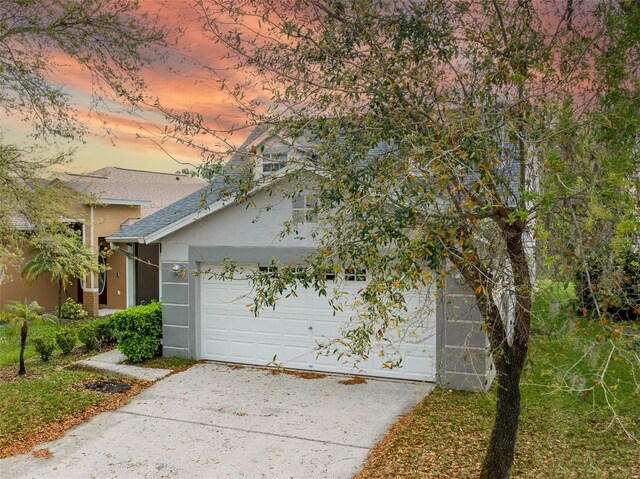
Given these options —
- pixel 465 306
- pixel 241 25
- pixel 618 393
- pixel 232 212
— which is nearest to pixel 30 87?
pixel 232 212

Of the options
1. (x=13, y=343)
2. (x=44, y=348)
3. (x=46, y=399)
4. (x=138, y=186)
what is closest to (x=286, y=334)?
(x=46, y=399)

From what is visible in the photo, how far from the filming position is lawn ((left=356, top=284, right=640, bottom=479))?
6.73m

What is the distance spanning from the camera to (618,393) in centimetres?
995

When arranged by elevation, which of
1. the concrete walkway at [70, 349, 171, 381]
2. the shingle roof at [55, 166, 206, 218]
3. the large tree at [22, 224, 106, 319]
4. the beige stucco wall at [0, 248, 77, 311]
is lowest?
the concrete walkway at [70, 349, 171, 381]

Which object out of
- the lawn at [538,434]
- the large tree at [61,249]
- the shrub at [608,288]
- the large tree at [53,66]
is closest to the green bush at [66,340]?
the large tree at [61,249]

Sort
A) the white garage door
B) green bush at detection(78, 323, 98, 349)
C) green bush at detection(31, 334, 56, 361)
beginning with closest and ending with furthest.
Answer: the white garage door < green bush at detection(31, 334, 56, 361) < green bush at detection(78, 323, 98, 349)

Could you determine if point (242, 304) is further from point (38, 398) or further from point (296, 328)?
point (38, 398)

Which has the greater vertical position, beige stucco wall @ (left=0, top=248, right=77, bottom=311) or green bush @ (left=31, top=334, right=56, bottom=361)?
beige stucco wall @ (left=0, top=248, right=77, bottom=311)

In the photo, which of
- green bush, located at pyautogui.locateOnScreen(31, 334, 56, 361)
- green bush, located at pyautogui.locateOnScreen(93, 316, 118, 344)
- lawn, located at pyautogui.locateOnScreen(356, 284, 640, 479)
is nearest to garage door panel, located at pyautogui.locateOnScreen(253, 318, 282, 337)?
lawn, located at pyautogui.locateOnScreen(356, 284, 640, 479)

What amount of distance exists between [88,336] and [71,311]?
568 centimetres

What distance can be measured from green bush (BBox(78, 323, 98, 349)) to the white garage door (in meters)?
3.59

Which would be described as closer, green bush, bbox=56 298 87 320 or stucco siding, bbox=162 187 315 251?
stucco siding, bbox=162 187 315 251

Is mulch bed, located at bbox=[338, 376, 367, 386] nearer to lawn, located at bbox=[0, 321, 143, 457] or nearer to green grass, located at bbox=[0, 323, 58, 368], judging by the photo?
lawn, located at bbox=[0, 321, 143, 457]

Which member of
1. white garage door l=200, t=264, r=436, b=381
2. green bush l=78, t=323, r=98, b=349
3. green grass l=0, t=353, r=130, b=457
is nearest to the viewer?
green grass l=0, t=353, r=130, b=457
